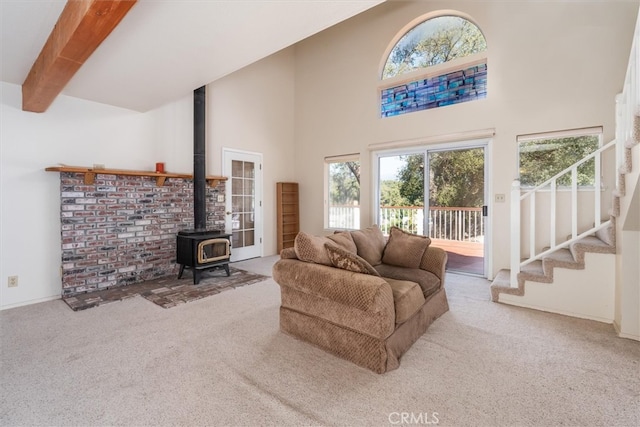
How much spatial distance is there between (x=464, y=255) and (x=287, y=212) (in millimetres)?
3462

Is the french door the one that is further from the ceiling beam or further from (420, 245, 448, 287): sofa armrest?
the ceiling beam

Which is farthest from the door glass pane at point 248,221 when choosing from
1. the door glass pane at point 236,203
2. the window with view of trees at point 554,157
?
the window with view of trees at point 554,157

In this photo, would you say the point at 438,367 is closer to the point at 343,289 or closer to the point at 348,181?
the point at 343,289

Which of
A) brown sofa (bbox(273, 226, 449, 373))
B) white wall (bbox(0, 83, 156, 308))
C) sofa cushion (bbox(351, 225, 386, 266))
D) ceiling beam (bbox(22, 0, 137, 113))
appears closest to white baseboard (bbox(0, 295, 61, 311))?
white wall (bbox(0, 83, 156, 308))

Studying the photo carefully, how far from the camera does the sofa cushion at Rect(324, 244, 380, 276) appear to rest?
82.4 inches

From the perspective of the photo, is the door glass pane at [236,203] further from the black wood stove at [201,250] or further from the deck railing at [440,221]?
the deck railing at [440,221]

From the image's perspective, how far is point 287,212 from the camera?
617 cm

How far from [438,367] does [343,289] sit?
0.82 meters

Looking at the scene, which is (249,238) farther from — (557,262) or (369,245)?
(557,262)

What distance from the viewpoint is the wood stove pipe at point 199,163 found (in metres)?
4.27

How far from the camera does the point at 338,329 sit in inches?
81.6

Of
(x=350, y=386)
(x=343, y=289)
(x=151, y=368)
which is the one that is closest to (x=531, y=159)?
(x=343, y=289)

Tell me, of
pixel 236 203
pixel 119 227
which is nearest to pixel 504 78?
pixel 236 203

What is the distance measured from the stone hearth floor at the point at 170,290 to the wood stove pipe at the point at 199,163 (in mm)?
765
